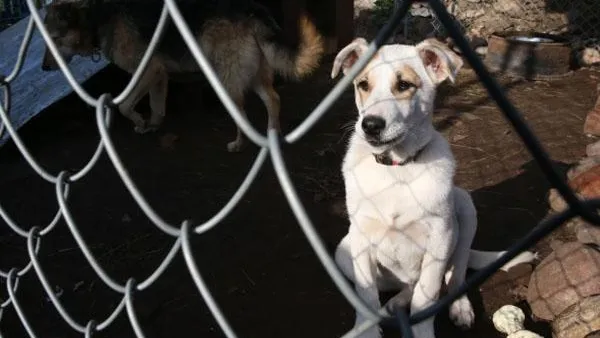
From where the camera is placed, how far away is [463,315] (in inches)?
87.4

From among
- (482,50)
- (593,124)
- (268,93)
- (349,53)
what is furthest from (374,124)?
(482,50)

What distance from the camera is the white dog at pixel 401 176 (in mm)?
1846

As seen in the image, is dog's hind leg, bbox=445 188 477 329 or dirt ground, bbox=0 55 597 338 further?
dirt ground, bbox=0 55 597 338

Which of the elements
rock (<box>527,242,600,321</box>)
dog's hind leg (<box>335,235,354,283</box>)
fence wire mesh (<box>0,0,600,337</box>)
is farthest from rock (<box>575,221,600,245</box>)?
fence wire mesh (<box>0,0,600,337</box>)

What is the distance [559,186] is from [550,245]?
237cm

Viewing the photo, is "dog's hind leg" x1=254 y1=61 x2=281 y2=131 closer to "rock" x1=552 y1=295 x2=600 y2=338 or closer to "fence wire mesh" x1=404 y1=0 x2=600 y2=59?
"fence wire mesh" x1=404 y1=0 x2=600 y2=59

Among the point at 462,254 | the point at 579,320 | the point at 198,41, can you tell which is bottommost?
the point at 579,320

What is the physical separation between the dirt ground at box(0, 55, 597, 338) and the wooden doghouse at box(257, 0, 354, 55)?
45 cm

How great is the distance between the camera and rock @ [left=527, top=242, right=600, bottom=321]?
6.95 feet

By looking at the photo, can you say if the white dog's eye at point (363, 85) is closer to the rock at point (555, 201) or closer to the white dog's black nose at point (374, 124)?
the white dog's black nose at point (374, 124)

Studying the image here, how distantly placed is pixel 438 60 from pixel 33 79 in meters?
3.35

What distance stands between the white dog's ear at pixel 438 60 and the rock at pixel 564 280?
85cm

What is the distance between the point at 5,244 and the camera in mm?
2910

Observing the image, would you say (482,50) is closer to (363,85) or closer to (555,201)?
(555,201)
